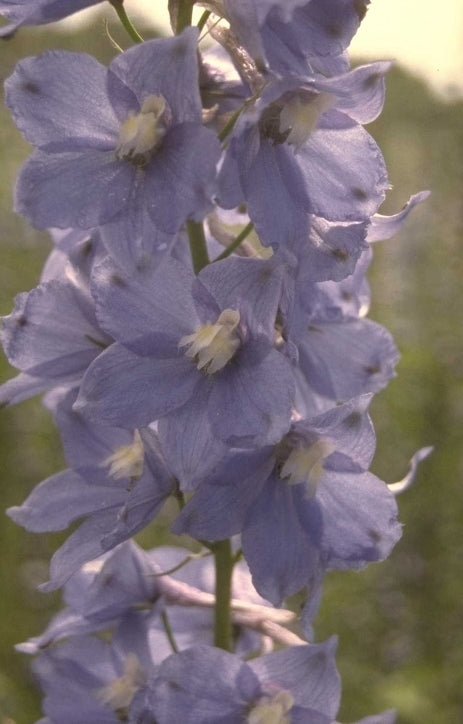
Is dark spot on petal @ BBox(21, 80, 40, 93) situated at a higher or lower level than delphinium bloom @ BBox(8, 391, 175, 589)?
higher

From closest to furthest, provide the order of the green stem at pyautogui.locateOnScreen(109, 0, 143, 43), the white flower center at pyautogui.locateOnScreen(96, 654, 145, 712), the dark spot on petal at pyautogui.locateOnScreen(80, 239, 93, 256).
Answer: the green stem at pyautogui.locateOnScreen(109, 0, 143, 43) < the dark spot on petal at pyautogui.locateOnScreen(80, 239, 93, 256) < the white flower center at pyautogui.locateOnScreen(96, 654, 145, 712)

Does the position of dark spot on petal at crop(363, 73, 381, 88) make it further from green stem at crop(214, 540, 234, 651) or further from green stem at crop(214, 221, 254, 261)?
green stem at crop(214, 540, 234, 651)

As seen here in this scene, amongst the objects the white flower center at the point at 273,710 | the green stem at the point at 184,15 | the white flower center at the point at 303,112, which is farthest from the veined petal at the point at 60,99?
the white flower center at the point at 273,710

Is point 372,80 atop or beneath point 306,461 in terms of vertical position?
atop

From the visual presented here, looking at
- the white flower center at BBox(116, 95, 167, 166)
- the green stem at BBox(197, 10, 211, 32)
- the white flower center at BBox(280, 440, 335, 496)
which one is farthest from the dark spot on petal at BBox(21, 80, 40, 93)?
the white flower center at BBox(280, 440, 335, 496)

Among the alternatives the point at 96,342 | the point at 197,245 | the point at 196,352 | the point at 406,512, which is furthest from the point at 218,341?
the point at 406,512

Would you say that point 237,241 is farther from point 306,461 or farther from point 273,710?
point 273,710
